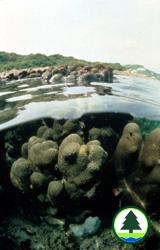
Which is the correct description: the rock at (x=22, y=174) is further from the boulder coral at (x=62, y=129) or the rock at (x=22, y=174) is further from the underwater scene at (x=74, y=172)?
the boulder coral at (x=62, y=129)

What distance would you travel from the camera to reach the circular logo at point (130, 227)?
2882mm

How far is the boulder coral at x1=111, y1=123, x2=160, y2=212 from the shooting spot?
144 inches

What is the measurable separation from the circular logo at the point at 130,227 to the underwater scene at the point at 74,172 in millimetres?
767

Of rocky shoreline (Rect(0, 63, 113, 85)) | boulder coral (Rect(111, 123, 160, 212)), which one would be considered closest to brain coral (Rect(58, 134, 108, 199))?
boulder coral (Rect(111, 123, 160, 212))

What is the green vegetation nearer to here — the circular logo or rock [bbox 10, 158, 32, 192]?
rock [bbox 10, 158, 32, 192]

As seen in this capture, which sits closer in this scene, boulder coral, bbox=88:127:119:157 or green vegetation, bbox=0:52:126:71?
boulder coral, bbox=88:127:119:157

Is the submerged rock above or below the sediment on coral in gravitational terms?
below

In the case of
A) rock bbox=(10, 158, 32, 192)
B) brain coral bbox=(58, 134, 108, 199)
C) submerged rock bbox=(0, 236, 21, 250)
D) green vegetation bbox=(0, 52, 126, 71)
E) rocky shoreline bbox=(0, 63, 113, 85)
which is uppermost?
green vegetation bbox=(0, 52, 126, 71)

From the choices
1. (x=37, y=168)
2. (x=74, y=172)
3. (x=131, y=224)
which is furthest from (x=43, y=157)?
(x=131, y=224)

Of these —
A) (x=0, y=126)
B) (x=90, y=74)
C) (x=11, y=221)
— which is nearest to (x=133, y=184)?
(x=11, y=221)

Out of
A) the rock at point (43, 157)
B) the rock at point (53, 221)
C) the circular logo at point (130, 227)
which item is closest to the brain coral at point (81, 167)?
the rock at point (43, 157)

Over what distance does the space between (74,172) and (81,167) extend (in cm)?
23

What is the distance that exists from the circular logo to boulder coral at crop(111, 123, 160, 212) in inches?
32.0

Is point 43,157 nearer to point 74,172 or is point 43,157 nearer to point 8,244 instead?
point 74,172
